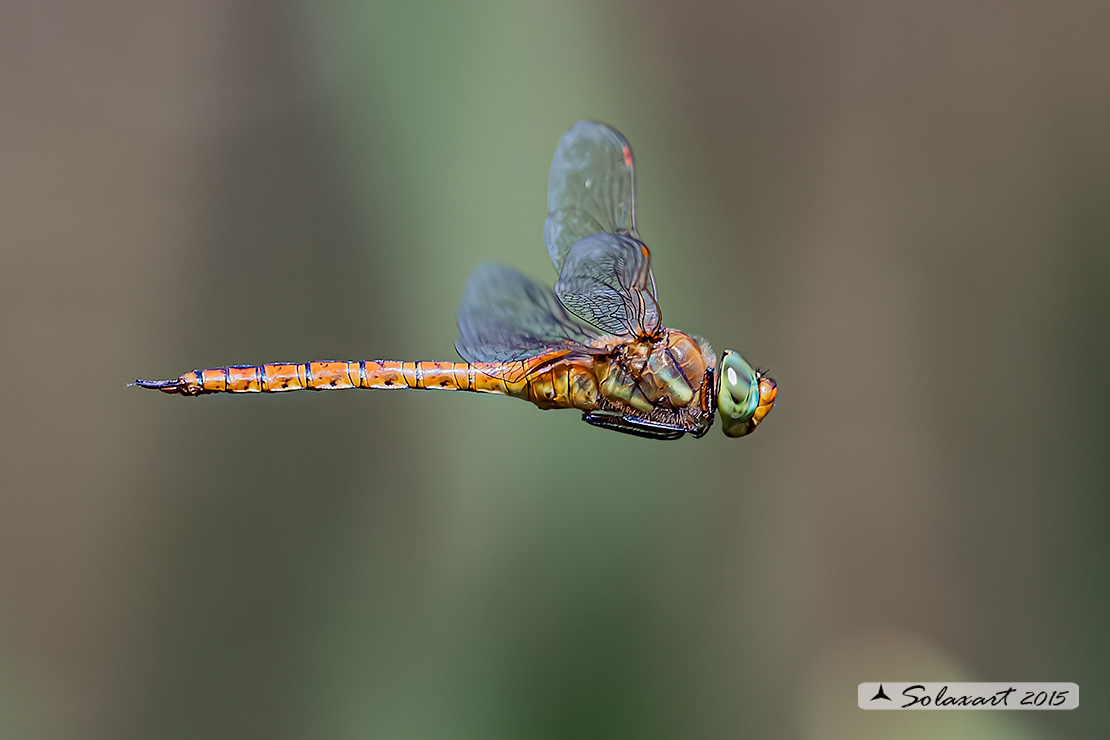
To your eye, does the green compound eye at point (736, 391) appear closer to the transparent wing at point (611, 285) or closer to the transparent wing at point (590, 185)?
the transparent wing at point (611, 285)

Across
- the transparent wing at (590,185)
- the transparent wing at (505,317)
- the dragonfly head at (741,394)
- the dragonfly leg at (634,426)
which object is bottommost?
the dragonfly leg at (634,426)

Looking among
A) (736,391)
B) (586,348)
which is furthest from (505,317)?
(736,391)

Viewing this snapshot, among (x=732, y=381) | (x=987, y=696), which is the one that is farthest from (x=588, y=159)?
(x=987, y=696)

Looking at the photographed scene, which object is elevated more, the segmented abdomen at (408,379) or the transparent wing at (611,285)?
the transparent wing at (611,285)

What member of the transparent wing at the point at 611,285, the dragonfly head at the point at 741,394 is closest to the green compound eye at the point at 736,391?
the dragonfly head at the point at 741,394

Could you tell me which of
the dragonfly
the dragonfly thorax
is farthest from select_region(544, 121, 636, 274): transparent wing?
the dragonfly thorax

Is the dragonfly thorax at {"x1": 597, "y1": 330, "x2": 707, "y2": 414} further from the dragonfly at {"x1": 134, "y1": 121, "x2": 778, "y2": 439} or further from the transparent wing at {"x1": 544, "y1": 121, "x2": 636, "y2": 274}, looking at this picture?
the transparent wing at {"x1": 544, "y1": 121, "x2": 636, "y2": 274}

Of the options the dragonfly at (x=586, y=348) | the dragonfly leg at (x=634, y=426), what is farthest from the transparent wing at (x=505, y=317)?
the dragonfly leg at (x=634, y=426)

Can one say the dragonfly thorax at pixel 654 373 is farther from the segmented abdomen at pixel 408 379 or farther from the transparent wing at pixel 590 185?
the transparent wing at pixel 590 185
